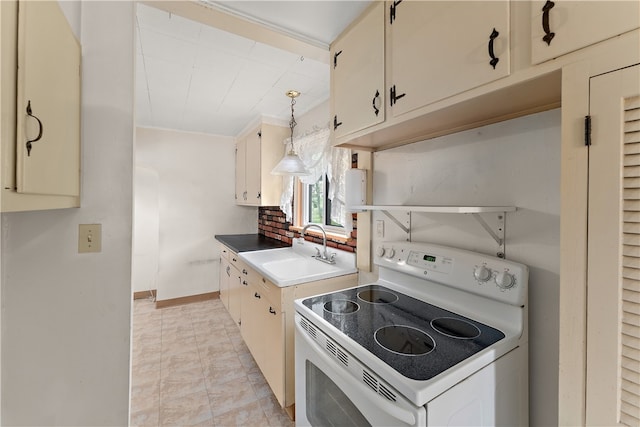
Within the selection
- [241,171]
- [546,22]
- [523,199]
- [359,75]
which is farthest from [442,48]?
[241,171]

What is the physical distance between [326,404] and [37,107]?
1.48 m

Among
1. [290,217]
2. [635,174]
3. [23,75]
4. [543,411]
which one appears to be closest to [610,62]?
[635,174]

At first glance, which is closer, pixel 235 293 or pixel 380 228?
pixel 380 228

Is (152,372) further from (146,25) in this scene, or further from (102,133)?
(146,25)

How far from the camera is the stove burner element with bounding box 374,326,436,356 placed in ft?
3.15

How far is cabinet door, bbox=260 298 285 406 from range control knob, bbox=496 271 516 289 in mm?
1186

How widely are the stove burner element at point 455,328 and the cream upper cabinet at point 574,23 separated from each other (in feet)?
3.21

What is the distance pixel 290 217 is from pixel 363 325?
1.94 meters

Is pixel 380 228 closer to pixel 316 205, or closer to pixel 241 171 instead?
pixel 316 205

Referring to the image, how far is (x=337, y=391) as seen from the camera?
3.58ft

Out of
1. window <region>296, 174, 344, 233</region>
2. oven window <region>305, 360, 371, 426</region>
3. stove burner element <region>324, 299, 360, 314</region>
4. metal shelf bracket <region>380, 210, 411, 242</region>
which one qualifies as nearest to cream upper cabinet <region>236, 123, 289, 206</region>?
window <region>296, 174, 344, 233</region>

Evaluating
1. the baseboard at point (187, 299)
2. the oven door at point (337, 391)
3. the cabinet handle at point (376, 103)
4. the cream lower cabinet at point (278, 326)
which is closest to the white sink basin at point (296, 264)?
the cream lower cabinet at point (278, 326)

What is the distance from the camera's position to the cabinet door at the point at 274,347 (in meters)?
1.68

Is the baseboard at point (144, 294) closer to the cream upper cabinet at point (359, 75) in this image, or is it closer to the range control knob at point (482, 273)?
the cream upper cabinet at point (359, 75)
